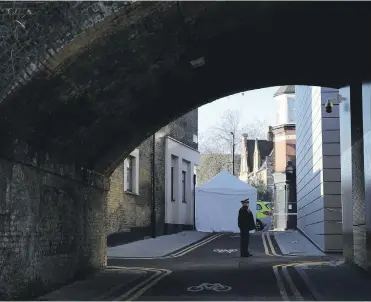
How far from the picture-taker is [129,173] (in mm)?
24562

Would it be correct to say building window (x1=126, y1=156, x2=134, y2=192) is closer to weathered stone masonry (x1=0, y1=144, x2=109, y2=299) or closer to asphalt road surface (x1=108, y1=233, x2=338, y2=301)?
asphalt road surface (x1=108, y1=233, x2=338, y2=301)

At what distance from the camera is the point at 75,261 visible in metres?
12.3

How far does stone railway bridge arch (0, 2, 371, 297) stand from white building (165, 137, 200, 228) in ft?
52.5

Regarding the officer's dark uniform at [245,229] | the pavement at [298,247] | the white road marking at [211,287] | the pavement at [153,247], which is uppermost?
the officer's dark uniform at [245,229]

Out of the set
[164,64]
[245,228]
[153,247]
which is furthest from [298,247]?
[164,64]

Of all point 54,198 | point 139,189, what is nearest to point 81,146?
point 54,198

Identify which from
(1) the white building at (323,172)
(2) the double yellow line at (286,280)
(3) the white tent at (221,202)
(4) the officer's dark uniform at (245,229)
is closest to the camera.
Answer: (2) the double yellow line at (286,280)

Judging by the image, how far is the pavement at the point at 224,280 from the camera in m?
10.1

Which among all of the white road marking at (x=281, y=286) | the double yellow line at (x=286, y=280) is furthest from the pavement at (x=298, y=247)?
the white road marking at (x=281, y=286)

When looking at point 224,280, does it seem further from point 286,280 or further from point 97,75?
point 97,75

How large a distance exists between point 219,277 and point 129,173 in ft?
40.3

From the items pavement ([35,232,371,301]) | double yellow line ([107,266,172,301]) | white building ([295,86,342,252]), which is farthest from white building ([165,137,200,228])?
double yellow line ([107,266,172,301])

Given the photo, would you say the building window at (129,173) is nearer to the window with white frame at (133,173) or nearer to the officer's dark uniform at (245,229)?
the window with white frame at (133,173)

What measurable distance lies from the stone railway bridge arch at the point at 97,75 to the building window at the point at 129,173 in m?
10.7
